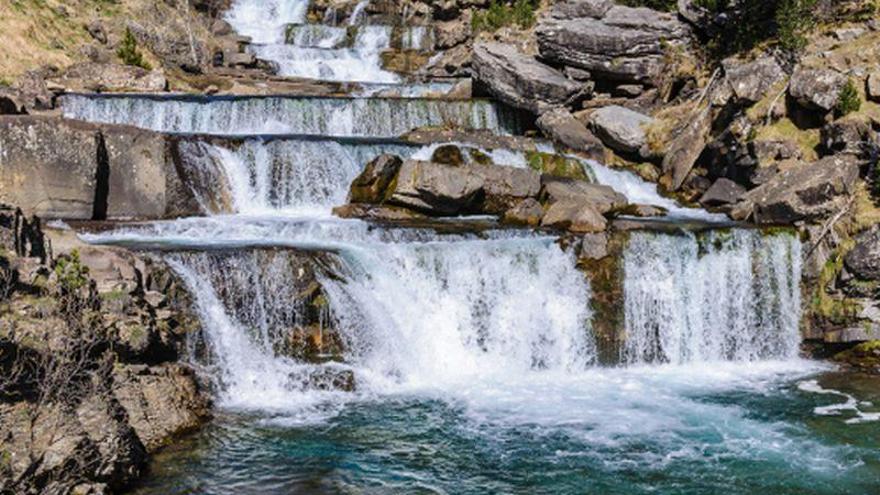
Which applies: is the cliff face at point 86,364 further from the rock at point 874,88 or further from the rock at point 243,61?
the rock at point 243,61

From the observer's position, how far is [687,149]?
87.0 feet

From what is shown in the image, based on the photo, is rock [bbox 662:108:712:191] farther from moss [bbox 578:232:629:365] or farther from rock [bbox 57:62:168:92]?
rock [bbox 57:62:168:92]

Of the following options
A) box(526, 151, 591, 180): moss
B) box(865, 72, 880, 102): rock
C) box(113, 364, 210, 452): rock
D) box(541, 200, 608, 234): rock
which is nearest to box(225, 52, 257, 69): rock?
box(526, 151, 591, 180): moss

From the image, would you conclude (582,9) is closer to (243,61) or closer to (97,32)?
(243,61)

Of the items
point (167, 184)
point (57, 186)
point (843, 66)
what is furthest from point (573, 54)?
point (57, 186)

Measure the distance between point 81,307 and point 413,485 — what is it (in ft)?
19.4

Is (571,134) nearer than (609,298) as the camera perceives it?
No

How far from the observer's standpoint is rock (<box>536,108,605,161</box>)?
2820 centimetres

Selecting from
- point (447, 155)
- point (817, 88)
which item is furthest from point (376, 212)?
point (817, 88)

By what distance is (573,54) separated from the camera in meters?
31.5

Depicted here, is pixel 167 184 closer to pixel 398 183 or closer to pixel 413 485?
pixel 398 183

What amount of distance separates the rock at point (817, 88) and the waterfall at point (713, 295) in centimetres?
536

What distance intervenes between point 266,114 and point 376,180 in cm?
726

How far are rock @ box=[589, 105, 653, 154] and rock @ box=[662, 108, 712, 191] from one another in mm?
1470
